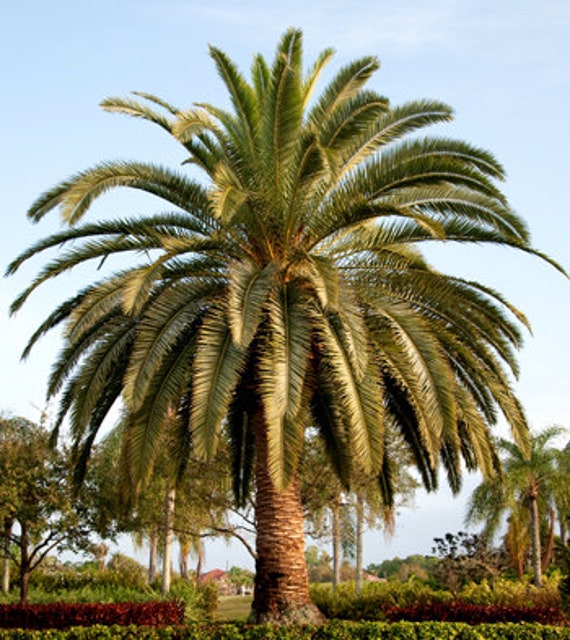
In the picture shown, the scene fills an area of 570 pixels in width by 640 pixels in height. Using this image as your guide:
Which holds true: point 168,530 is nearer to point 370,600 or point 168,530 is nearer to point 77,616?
point 370,600

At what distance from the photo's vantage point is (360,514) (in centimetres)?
2714

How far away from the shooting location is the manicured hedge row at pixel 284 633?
503 inches

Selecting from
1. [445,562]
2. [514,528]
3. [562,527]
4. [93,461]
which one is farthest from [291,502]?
[562,527]

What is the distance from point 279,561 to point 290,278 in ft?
16.7

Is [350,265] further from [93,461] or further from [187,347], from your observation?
[93,461]

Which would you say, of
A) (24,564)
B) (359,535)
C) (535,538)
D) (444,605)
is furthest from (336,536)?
(444,605)

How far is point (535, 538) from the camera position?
29359 millimetres

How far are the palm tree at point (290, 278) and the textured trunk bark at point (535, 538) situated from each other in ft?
48.8

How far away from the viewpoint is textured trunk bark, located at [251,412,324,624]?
Answer: 14109mm

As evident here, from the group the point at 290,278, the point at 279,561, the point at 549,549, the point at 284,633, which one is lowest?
the point at 549,549

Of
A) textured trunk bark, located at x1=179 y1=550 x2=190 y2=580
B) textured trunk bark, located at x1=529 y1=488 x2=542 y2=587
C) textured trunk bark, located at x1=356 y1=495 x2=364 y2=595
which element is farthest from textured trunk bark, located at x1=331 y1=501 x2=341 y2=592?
textured trunk bark, located at x1=179 y1=550 x2=190 y2=580

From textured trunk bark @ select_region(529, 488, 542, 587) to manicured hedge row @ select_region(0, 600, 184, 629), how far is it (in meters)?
17.2

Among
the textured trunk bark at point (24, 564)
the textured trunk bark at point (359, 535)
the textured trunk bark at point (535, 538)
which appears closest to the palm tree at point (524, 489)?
the textured trunk bark at point (535, 538)

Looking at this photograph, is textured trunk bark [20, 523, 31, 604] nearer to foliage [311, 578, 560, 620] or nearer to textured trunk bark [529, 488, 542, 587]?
foliage [311, 578, 560, 620]
